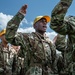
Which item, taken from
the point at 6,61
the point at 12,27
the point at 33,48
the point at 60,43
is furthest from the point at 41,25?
the point at 6,61

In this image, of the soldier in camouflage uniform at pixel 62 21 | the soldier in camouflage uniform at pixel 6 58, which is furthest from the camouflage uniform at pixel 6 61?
the soldier in camouflage uniform at pixel 62 21

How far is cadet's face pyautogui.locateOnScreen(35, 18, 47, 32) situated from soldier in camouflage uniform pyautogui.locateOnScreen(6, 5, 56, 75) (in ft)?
0.56

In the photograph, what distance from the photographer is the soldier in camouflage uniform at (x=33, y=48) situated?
24.3 ft

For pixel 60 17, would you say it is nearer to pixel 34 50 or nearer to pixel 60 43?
pixel 34 50

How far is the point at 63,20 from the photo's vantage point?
5.26 meters

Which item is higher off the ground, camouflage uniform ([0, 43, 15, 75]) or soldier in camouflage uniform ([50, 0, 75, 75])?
soldier in camouflage uniform ([50, 0, 75, 75])

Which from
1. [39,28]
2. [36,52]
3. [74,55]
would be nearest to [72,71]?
[74,55]

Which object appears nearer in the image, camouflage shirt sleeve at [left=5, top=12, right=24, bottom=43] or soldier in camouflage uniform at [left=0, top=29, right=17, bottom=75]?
camouflage shirt sleeve at [left=5, top=12, right=24, bottom=43]

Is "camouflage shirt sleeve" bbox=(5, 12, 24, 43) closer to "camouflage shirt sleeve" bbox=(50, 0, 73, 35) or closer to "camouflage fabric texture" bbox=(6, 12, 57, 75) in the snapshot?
"camouflage fabric texture" bbox=(6, 12, 57, 75)

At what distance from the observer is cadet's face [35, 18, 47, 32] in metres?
7.94

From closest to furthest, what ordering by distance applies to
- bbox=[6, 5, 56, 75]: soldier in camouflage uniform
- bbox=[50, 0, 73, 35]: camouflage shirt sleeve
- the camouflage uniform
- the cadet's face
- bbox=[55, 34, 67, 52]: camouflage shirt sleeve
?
bbox=[50, 0, 73, 35]: camouflage shirt sleeve, bbox=[6, 5, 56, 75]: soldier in camouflage uniform, bbox=[55, 34, 67, 52]: camouflage shirt sleeve, the cadet's face, the camouflage uniform

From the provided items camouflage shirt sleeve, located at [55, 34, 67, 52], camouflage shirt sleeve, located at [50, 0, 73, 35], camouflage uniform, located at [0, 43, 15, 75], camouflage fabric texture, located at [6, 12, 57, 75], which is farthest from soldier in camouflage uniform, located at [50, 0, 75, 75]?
camouflage uniform, located at [0, 43, 15, 75]

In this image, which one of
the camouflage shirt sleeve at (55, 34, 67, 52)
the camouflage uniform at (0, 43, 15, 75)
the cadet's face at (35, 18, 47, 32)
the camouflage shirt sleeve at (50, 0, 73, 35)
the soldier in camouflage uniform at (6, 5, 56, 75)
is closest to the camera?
the camouflage shirt sleeve at (50, 0, 73, 35)

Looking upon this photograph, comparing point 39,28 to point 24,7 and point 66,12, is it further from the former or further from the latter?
point 66,12
